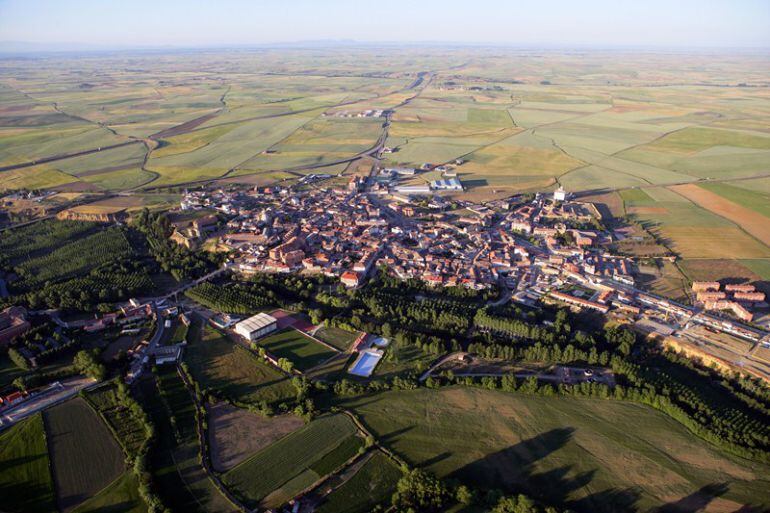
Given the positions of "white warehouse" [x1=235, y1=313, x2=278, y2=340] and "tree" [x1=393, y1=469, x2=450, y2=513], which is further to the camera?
"white warehouse" [x1=235, y1=313, x2=278, y2=340]

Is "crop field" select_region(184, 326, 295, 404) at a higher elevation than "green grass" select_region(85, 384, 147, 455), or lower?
higher

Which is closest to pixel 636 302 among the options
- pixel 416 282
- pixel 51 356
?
pixel 416 282

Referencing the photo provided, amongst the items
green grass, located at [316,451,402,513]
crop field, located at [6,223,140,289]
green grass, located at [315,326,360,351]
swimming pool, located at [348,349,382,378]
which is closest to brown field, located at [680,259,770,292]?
swimming pool, located at [348,349,382,378]

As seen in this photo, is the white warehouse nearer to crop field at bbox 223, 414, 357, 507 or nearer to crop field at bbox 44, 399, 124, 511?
crop field at bbox 223, 414, 357, 507

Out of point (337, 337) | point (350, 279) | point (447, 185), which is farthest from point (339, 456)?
point (447, 185)

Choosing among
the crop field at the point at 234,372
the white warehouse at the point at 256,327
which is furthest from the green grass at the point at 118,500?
the white warehouse at the point at 256,327

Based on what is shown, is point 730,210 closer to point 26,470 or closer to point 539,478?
point 539,478

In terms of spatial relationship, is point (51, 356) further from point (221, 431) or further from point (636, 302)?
point (636, 302)
